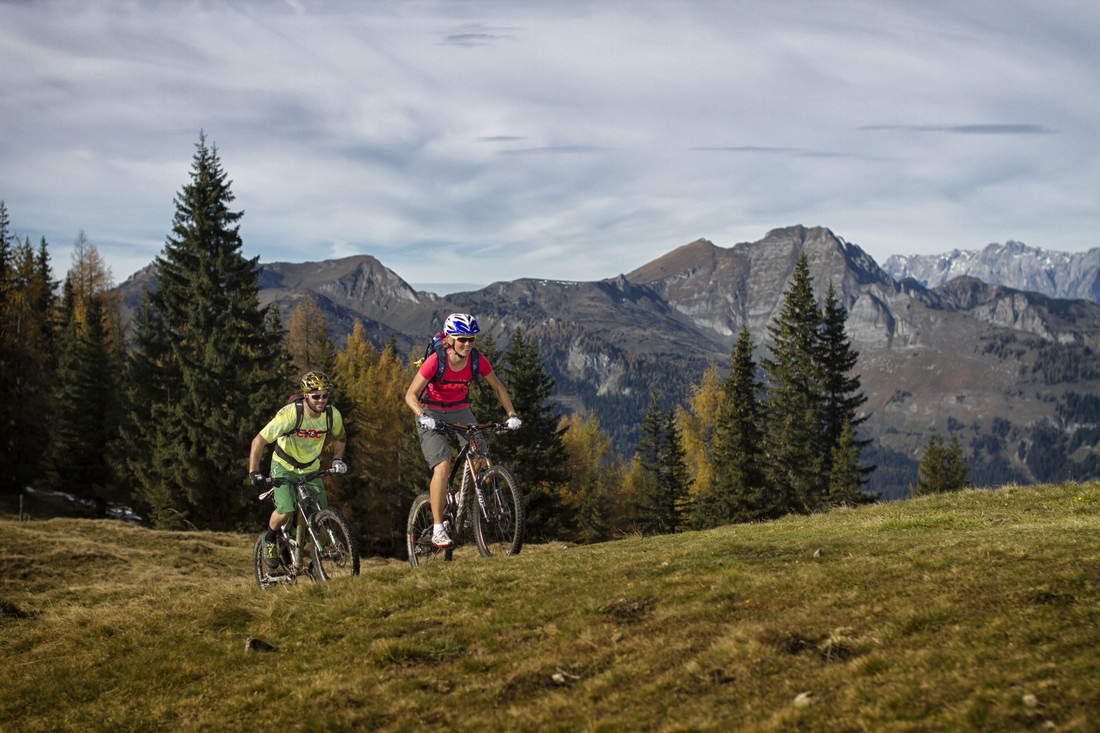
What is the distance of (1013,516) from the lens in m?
13.5

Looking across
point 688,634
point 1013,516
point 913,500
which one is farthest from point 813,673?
point 913,500

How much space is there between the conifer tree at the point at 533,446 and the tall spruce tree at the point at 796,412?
13757 mm

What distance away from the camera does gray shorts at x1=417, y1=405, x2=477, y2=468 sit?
1173 centimetres

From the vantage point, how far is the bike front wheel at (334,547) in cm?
1152

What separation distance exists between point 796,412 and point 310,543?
133 feet

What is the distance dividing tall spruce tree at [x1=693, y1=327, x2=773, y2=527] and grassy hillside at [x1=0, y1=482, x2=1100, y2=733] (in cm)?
3646

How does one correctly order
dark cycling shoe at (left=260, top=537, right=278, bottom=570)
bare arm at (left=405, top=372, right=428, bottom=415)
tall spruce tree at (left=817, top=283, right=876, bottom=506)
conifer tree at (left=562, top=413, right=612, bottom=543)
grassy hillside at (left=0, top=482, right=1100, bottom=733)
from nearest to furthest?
grassy hillside at (left=0, top=482, right=1100, bottom=733)
bare arm at (left=405, top=372, right=428, bottom=415)
dark cycling shoe at (left=260, top=537, right=278, bottom=570)
tall spruce tree at (left=817, top=283, right=876, bottom=506)
conifer tree at (left=562, top=413, right=612, bottom=543)

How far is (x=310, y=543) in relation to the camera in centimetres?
1211

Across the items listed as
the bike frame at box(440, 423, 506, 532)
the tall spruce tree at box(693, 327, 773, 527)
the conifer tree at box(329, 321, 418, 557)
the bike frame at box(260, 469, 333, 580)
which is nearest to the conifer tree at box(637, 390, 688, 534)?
the tall spruce tree at box(693, 327, 773, 527)

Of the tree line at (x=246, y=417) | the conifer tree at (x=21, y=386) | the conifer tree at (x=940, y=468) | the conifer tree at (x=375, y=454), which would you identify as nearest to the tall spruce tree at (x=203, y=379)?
the tree line at (x=246, y=417)

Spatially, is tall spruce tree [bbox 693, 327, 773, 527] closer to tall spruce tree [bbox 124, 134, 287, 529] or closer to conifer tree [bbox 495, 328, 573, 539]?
conifer tree [bbox 495, 328, 573, 539]

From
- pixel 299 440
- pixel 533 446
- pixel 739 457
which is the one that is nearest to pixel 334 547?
pixel 299 440

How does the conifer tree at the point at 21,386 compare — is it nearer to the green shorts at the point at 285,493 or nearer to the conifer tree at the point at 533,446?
the conifer tree at the point at 533,446

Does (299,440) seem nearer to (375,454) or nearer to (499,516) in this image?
(499,516)
